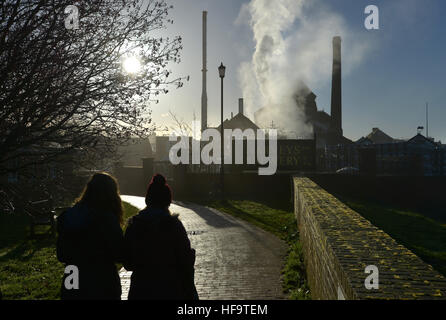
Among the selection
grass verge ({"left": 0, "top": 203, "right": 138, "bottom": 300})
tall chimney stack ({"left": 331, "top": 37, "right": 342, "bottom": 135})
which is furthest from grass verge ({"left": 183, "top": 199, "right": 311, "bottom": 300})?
tall chimney stack ({"left": 331, "top": 37, "right": 342, "bottom": 135})

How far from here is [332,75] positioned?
55.2 metres

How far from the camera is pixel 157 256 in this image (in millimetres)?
3330

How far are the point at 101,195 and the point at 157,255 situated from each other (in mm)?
681

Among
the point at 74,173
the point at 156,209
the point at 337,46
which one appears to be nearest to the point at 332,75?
the point at 337,46

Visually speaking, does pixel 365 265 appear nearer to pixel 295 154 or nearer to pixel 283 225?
pixel 283 225

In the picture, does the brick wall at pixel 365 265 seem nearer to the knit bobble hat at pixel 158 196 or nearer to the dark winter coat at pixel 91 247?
the knit bobble hat at pixel 158 196

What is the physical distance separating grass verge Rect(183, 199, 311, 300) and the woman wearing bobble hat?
Answer: 2.98m

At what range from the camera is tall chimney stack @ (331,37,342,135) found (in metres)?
54.3

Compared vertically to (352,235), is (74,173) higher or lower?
higher

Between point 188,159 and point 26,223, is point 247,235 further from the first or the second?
point 188,159

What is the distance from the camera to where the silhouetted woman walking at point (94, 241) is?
3.33 meters

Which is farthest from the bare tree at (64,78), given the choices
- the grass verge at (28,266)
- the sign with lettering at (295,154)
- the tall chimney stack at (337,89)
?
the tall chimney stack at (337,89)
